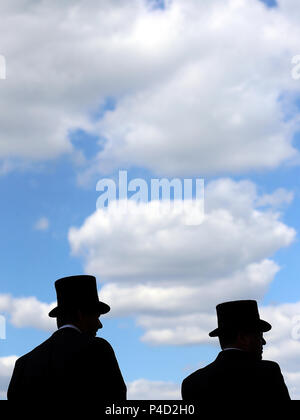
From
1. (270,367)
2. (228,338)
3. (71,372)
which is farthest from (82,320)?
(270,367)

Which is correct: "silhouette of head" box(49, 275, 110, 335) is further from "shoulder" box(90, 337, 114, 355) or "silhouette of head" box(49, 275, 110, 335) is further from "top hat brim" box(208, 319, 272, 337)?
"top hat brim" box(208, 319, 272, 337)

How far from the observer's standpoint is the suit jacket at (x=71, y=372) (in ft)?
21.2

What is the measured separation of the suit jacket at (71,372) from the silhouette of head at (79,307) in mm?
156

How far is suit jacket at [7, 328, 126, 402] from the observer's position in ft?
21.2

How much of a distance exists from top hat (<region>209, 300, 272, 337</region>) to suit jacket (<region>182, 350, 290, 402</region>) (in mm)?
340

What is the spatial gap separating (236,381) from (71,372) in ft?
5.36

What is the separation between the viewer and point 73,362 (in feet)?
21.6

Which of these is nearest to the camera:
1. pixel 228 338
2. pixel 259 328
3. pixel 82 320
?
pixel 82 320

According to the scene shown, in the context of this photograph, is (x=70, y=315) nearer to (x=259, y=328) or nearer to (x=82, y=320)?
(x=82, y=320)

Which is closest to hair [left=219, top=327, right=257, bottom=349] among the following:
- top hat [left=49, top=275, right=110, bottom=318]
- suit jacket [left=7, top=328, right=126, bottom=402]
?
top hat [left=49, top=275, right=110, bottom=318]

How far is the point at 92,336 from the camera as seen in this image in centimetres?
681

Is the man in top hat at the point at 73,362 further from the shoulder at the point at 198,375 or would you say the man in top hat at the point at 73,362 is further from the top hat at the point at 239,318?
the top hat at the point at 239,318
